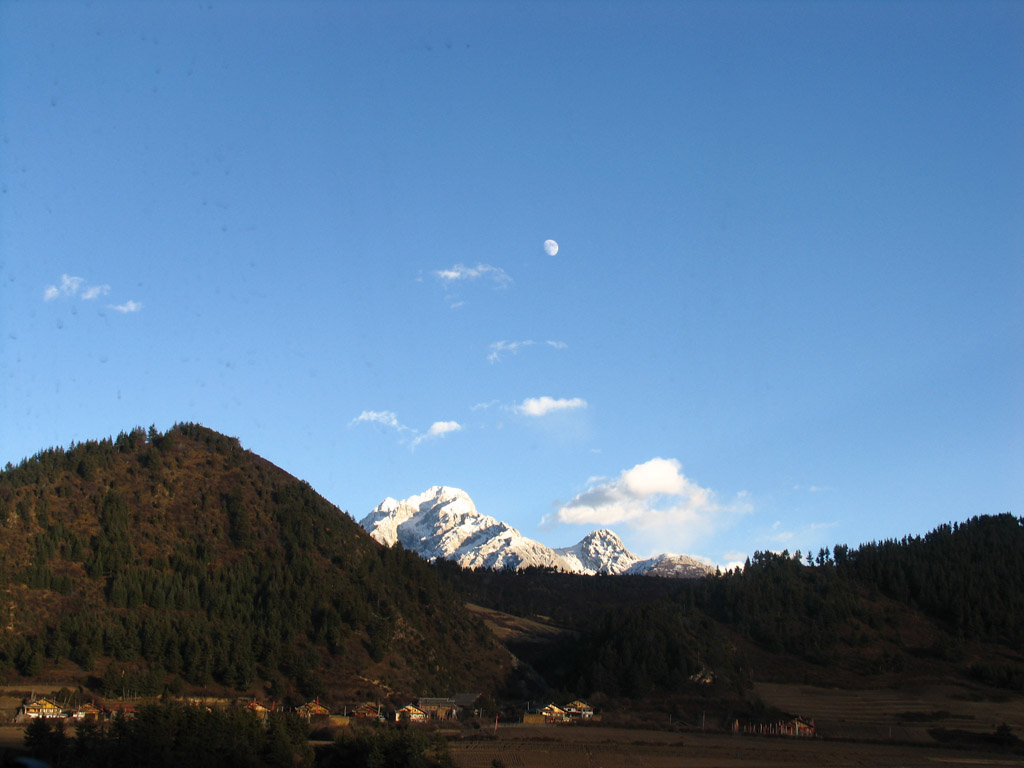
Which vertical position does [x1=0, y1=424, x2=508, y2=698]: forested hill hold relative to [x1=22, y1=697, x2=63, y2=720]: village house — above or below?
above

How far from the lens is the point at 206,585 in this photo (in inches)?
5778

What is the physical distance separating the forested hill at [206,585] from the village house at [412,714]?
11.3 m

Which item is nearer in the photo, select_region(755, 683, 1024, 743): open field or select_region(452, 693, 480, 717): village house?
select_region(755, 683, 1024, 743): open field

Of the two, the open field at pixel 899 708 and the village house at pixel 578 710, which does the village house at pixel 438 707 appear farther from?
the open field at pixel 899 708

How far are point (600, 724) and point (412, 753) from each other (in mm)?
53303

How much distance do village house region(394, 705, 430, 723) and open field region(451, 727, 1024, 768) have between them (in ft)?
40.9

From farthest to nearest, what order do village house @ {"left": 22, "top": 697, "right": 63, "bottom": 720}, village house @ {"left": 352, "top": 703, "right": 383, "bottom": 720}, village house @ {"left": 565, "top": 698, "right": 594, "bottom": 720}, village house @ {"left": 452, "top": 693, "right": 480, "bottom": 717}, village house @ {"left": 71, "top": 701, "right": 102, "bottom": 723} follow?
village house @ {"left": 452, "top": 693, "right": 480, "bottom": 717}, village house @ {"left": 565, "top": 698, "right": 594, "bottom": 720}, village house @ {"left": 352, "top": 703, "right": 383, "bottom": 720}, village house @ {"left": 22, "top": 697, "right": 63, "bottom": 720}, village house @ {"left": 71, "top": 701, "right": 102, "bottom": 723}

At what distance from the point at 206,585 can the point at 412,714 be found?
152 ft

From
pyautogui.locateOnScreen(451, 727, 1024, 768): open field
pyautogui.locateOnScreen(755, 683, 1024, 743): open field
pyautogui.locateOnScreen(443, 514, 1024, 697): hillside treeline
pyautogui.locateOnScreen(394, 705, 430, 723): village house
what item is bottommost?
pyautogui.locateOnScreen(451, 727, 1024, 768): open field

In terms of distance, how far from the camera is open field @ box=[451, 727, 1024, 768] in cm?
9250

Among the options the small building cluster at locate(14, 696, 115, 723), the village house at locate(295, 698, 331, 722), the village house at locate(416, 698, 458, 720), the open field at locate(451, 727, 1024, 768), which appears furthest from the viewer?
the village house at locate(416, 698, 458, 720)

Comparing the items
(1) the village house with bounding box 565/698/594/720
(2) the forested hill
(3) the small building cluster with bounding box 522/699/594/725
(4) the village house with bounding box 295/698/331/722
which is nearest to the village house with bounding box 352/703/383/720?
(4) the village house with bounding box 295/698/331/722

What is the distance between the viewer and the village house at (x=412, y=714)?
114037 mm

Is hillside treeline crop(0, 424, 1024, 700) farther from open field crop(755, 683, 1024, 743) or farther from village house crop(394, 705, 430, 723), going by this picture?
village house crop(394, 705, 430, 723)
